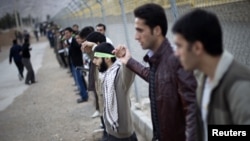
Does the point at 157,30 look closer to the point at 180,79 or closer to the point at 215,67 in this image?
the point at 180,79

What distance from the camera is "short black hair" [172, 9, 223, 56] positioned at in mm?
1581

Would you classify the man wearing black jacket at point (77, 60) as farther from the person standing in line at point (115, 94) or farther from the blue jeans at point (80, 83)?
the person standing in line at point (115, 94)

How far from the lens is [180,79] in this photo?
212 cm

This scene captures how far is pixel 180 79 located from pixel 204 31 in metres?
0.59

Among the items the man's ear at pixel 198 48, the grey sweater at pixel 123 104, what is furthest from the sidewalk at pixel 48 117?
the man's ear at pixel 198 48

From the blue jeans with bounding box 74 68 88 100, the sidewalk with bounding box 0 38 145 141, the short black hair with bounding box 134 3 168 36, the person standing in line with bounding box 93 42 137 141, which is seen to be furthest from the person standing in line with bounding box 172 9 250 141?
the blue jeans with bounding box 74 68 88 100

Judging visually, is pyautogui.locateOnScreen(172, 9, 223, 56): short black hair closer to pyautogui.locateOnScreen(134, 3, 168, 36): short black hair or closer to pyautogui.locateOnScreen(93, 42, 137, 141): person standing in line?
pyautogui.locateOnScreen(134, 3, 168, 36): short black hair

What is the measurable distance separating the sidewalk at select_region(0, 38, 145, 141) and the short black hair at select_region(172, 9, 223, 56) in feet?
12.3

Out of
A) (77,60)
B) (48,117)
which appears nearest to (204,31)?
(48,117)

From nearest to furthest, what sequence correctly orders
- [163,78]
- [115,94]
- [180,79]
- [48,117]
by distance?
[180,79]
[163,78]
[115,94]
[48,117]

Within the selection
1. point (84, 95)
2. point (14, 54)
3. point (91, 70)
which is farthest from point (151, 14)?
point (14, 54)

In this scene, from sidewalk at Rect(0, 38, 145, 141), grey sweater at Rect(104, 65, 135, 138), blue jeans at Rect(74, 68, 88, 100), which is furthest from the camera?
blue jeans at Rect(74, 68, 88, 100)

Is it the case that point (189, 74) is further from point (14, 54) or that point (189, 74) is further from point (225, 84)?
point (14, 54)

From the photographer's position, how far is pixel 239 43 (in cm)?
297
